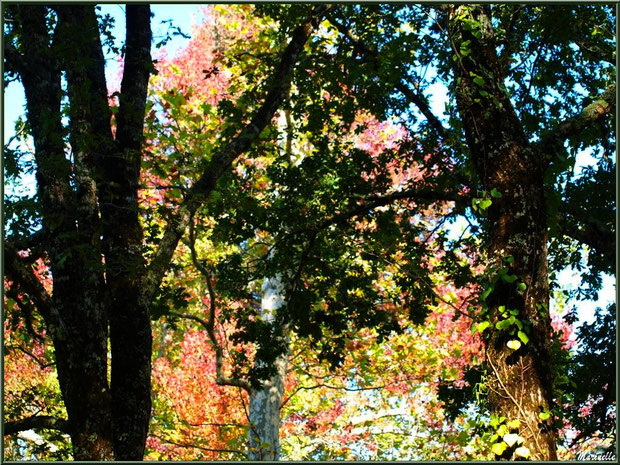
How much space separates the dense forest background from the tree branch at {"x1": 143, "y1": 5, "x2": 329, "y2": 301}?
0.09 ft

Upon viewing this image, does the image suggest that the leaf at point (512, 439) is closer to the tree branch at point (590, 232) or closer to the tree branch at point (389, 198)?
the tree branch at point (590, 232)

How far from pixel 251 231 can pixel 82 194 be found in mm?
4110

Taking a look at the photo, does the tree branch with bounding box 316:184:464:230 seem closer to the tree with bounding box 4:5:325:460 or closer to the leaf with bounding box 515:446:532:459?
the tree with bounding box 4:5:325:460

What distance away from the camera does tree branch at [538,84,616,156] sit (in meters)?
6.02

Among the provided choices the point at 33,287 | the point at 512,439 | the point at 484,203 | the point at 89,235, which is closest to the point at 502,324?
the point at 512,439

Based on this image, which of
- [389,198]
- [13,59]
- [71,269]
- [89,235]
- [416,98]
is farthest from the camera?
[416,98]

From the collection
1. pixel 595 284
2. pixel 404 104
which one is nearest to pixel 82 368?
pixel 404 104

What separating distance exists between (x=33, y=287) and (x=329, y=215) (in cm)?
601

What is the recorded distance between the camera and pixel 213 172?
786 centimetres

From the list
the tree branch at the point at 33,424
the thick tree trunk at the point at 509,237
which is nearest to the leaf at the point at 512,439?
the thick tree trunk at the point at 509,237

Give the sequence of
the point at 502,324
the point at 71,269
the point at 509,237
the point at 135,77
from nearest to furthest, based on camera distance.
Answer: the point at 502,324 < the point at 509,237 < the point at 71,269 < the point at 135,77

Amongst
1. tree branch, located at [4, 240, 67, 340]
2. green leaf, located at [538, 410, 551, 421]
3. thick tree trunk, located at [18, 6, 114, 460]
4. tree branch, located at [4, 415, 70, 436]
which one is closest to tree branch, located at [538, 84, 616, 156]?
green leaf, located at [538, 410, 551, 421]

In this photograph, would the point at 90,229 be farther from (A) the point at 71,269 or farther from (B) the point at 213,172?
(B) the point at 213,172

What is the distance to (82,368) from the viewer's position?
20.1 ft
